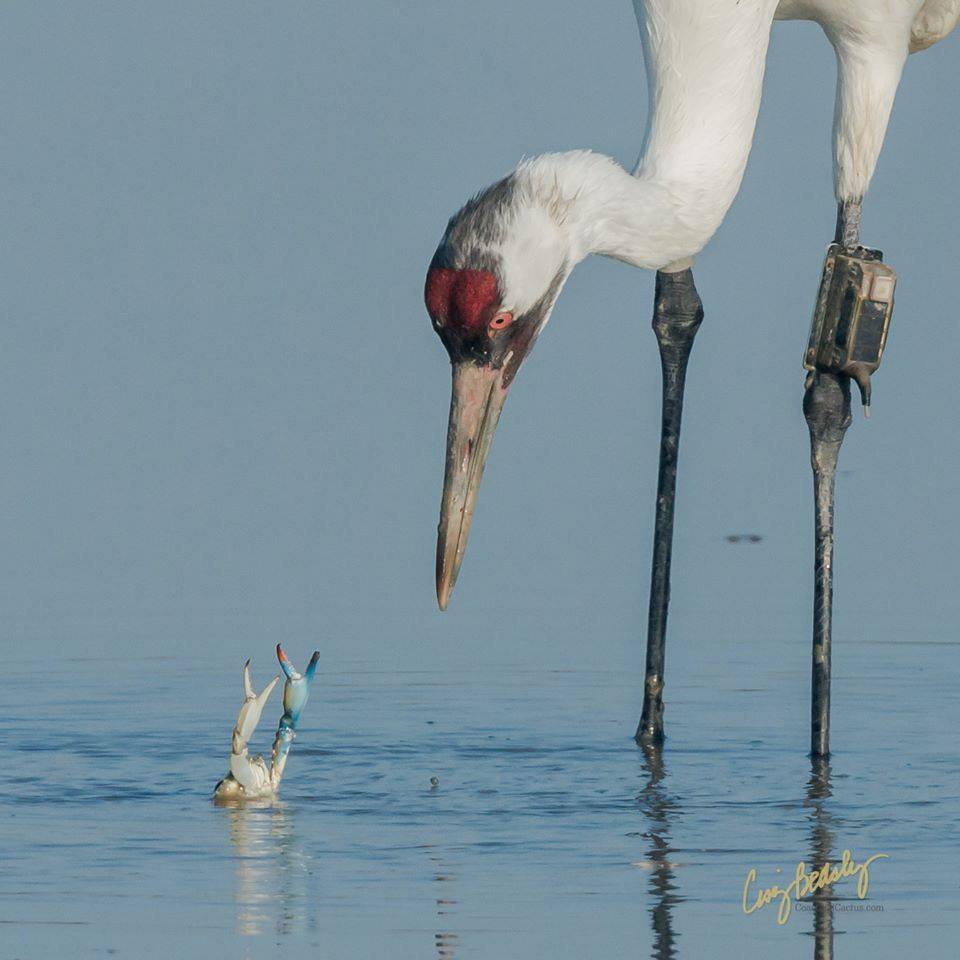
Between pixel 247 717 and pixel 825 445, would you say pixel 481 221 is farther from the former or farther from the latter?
pixel 825 445

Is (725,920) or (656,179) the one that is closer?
(725,920)

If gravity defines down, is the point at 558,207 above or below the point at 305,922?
above

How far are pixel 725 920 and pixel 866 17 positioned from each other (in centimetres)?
551

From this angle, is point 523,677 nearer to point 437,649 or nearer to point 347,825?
point 437,649

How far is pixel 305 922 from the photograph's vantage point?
7895mm

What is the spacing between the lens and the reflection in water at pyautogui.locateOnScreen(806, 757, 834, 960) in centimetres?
767

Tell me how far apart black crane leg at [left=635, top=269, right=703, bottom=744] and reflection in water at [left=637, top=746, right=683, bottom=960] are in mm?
1050

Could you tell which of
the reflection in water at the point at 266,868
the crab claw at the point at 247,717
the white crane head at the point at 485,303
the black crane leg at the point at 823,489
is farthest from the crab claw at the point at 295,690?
the black crane leg at the point at 823,489

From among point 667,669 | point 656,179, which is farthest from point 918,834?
point 667,669


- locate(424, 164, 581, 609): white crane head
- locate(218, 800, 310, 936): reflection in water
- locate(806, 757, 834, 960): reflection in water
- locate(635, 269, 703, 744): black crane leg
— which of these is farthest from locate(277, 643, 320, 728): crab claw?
locate(635, 269, 703, 744): black crane leg
